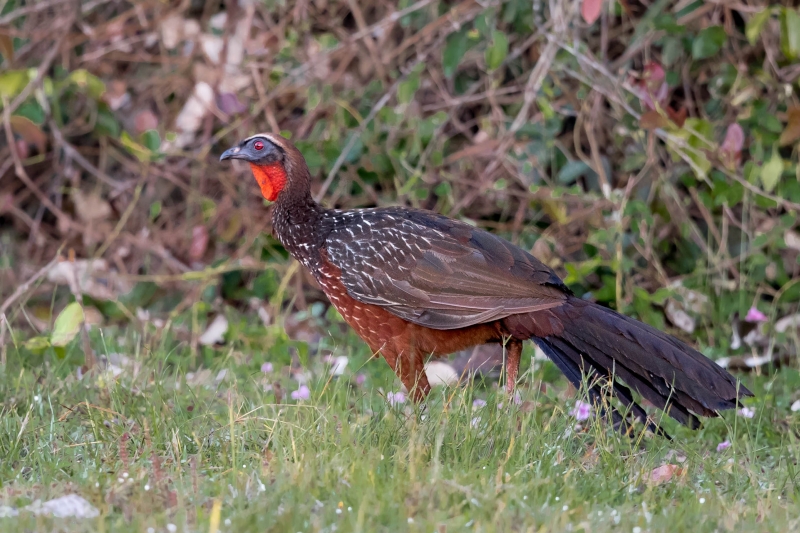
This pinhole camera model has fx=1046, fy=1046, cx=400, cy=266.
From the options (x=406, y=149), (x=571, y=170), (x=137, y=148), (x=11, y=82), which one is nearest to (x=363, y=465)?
(x=406, y=149)

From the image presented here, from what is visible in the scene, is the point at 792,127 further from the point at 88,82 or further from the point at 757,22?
the point at 88,82

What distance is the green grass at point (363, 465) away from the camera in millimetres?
2865

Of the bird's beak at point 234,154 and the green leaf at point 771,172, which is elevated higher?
the bird's beak at point 234,154

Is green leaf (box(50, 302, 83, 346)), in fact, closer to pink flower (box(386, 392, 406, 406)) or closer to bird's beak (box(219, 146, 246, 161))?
bird's beak (box(219, 146, 246, 161))

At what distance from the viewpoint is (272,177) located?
4902mm

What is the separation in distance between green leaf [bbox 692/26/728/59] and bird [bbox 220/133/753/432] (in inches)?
77.3

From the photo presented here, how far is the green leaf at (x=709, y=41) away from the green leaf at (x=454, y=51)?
49.2 inches

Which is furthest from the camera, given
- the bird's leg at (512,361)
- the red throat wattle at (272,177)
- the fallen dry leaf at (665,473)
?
the red throat wattle at (272,177)

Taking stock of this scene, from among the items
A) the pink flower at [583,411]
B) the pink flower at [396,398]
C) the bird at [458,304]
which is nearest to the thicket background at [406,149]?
the bird at [458,304]

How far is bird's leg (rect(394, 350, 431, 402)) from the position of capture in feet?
14.4

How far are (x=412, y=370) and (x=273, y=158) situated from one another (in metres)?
1.22

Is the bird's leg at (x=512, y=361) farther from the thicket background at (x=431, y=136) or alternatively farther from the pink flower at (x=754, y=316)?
the pink flower at (x=754, y=316)

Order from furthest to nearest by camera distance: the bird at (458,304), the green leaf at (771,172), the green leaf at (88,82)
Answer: the green leaf at (88,82), the green leaf at (771,172), the bird at (458,304)

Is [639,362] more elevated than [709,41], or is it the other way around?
[709,41]
